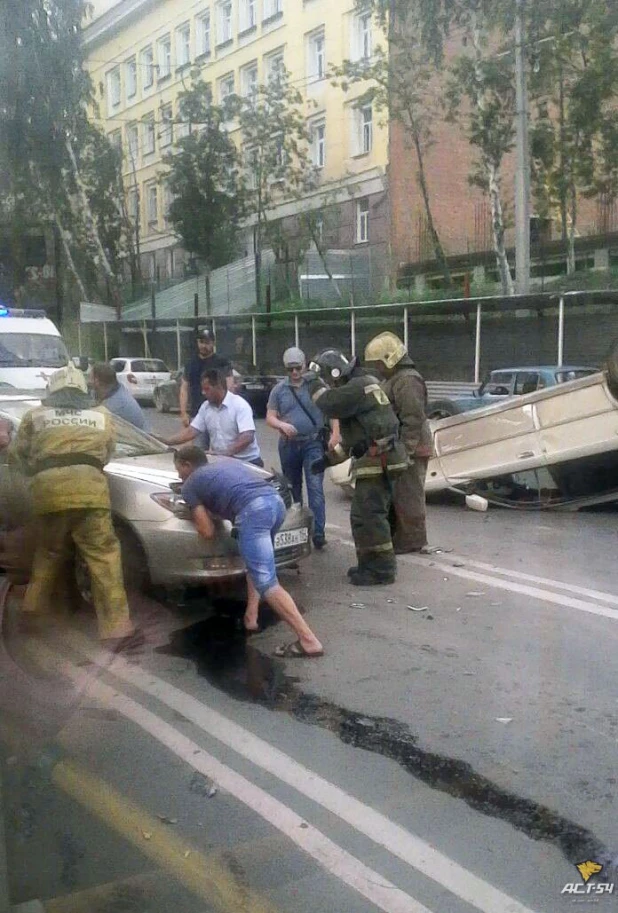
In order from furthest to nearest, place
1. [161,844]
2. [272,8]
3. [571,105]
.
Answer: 1. [571,105]
2. [272,8]
3. [161,844]

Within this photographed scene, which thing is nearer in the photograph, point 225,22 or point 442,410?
point 225,22

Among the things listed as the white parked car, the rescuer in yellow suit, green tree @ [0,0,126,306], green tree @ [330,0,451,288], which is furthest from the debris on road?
the white parked car

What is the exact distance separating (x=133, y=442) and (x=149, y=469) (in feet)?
2.34

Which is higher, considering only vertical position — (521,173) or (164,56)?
(521,173)

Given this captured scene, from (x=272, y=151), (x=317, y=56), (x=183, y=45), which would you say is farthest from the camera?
(x=272, y=151)

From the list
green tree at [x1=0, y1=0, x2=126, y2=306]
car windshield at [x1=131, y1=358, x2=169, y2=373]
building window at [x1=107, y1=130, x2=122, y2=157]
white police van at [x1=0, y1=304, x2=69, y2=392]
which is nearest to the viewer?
green tree at [x1=0, y1=0, x2=126, y2=306]

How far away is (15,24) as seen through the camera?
457cm

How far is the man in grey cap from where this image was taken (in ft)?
27.6

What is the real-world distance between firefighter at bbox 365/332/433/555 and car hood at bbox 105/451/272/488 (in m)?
1.36

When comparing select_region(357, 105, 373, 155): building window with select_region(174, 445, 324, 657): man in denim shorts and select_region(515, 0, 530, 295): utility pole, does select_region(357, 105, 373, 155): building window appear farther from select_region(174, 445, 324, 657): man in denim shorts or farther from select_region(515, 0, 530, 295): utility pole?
select_region(515, 0, 530, 295): utility pole

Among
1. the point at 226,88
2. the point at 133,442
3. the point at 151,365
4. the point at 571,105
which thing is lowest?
the point at 133,442

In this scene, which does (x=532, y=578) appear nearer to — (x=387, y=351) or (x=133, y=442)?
(x=387, y=351)

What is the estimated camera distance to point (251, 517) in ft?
19.1

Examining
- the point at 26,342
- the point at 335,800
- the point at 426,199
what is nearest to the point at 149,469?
the point at 335,800
